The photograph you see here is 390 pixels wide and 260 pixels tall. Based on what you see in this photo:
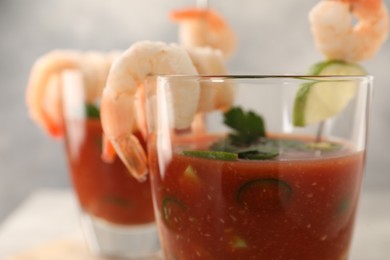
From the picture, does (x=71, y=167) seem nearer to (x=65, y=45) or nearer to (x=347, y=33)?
(x=347, y=33)

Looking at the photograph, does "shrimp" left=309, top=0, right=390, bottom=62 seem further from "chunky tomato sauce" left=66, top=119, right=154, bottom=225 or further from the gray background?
the gray background

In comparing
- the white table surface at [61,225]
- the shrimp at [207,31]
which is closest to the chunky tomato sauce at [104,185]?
the white table surface at [61,225]

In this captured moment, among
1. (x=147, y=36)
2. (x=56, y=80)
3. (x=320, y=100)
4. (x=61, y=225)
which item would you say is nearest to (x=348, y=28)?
(x=320, y=100)

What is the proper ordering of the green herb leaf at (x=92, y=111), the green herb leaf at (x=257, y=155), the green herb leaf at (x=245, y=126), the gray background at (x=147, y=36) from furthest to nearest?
the gray background at (x=147, y=36)
the green herb leaf at (x=92, y=111)
the green herb leaf at (x=245, y=126)
the green herb leaf at (x=257, y=155)

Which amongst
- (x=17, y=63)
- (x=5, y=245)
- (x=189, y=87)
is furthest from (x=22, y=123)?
(x=189, y=87)

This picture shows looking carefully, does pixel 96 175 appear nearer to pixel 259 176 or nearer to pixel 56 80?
pixel 56 80

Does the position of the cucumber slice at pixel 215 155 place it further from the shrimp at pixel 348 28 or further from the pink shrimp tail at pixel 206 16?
the pink shrimp tail at pixel 206 16
